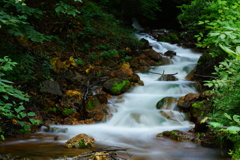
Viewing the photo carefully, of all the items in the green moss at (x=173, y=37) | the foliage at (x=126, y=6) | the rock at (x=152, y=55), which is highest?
the foliage at (x=126, y=6)

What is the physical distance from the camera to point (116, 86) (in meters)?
7.43

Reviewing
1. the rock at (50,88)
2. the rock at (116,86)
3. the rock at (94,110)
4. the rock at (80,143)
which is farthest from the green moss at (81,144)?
the rock at (116,86)

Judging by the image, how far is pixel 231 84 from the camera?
284cm

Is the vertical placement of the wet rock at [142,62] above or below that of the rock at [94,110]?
above

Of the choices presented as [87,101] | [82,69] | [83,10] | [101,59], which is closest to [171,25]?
[83,10]

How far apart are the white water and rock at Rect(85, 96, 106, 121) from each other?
229 millimetres

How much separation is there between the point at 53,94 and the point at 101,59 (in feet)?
14.1

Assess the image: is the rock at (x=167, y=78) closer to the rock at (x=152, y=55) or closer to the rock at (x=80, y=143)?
the rock at (x=152, y=55)

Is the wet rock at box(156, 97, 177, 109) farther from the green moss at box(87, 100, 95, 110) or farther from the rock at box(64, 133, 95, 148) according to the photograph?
the rock at box(64, 133, 95, 148)

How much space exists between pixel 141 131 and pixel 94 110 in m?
1.45

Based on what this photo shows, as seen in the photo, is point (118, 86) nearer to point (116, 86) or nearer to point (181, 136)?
point (116, 86)

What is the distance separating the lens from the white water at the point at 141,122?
4321mm

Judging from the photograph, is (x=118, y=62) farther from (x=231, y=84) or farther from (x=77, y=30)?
(x=231, y=84)

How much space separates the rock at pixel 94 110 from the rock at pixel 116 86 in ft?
4.03
